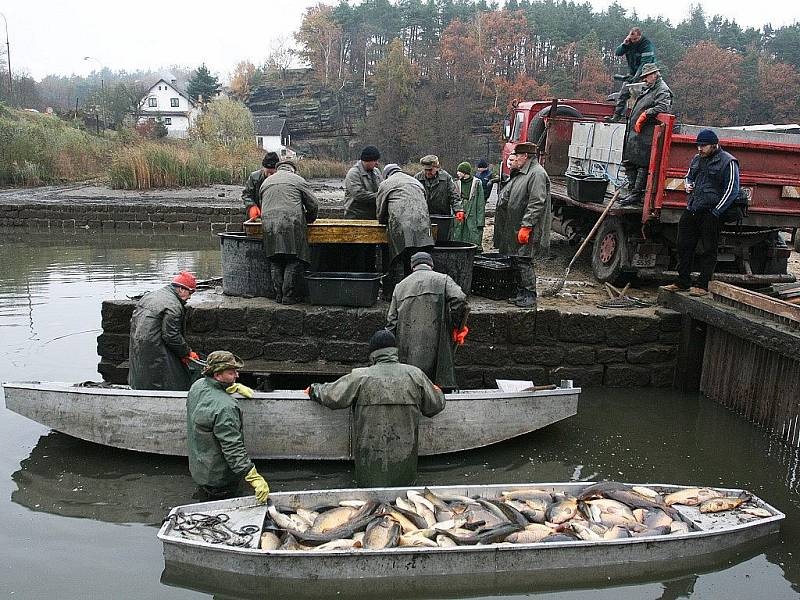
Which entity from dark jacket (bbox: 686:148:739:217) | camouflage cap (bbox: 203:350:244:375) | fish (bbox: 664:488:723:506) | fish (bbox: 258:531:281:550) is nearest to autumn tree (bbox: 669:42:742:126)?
dark jacket (bbox: 686:148:739:217)

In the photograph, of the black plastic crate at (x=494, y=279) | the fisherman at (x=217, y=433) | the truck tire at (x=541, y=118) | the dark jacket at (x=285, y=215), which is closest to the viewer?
the fisherman at (x=217, y=433)

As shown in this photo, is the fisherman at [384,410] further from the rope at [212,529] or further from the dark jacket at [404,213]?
the dark jacket at [404,213]

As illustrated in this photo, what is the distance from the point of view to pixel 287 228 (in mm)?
8070

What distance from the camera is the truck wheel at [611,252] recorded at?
33.4ft

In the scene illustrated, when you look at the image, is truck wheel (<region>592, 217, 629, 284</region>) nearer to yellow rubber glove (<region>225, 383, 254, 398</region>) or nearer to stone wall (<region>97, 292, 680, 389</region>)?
stone wall (<region>97, 292, 680, 389</region>)

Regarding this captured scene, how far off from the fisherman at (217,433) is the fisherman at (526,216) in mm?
4064

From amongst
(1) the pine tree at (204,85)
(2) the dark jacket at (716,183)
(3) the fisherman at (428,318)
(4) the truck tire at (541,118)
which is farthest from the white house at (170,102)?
(3) the fisherman at (428,318)

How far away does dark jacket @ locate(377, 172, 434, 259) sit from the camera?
811 centimetres

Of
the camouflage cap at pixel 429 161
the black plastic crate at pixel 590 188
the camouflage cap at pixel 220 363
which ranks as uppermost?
the camouflage cap at pixel 429 161

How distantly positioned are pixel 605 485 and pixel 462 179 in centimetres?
685

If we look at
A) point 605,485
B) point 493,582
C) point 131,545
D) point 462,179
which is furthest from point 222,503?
point 462,179

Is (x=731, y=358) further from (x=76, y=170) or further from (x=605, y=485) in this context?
(x=76, y=170)

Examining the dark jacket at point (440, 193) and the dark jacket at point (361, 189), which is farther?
the dark jacket at point (440, 193)

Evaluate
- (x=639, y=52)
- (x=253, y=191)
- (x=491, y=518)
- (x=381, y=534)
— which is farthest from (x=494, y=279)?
(x=639, y=52)
